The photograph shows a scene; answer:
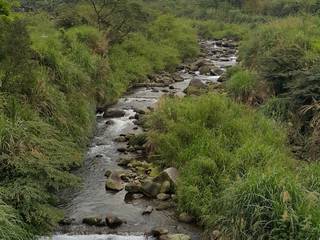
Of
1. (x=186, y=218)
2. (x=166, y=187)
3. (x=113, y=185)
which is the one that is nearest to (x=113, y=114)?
(x=113, y=185)

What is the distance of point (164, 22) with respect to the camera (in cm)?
3409

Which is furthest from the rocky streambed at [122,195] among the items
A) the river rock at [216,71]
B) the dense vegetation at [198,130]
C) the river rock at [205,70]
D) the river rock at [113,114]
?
the river rock at [205,70]

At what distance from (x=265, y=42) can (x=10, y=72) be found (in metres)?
11.4

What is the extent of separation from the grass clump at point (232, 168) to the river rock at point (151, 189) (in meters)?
0.75

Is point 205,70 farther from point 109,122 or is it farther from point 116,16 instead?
point 109,122

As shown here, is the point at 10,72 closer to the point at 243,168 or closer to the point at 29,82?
the point at 29,82

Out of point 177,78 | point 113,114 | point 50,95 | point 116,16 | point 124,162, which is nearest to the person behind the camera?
point 124,162

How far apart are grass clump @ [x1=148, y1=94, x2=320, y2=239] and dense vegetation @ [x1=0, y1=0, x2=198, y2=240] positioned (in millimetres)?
2710

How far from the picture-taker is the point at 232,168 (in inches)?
415

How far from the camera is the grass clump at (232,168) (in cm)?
793

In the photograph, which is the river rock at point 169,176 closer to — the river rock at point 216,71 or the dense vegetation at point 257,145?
the dense vegetation at point 257,145

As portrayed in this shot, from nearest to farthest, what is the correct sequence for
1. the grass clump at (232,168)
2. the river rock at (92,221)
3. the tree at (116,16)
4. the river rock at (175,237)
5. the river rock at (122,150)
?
1. the grass clump at (232,168)
2. the river rock at (175,237)
3. the river rock at (92,221)
4. the river rock at (122,150)
5. the tree at (116,16)

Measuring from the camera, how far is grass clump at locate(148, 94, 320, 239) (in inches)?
312

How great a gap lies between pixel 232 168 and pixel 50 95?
20.8ft
